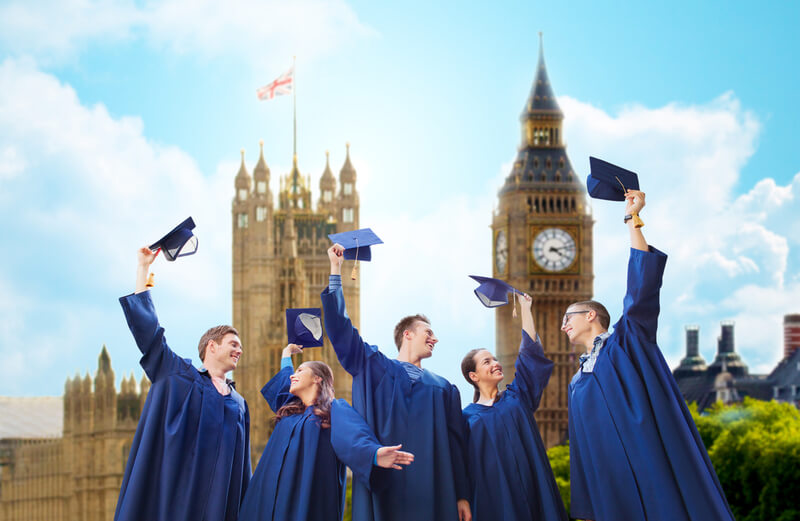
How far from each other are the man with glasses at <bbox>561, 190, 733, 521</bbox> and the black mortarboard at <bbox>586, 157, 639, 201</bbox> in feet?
0.56

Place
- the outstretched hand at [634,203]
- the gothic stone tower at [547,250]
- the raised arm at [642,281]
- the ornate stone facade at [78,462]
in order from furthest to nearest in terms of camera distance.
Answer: the gothic stone tower at [547,250], the ornate stone facade at [78,462], the outstretched hand at [634,203], the raised arm at [642,281]

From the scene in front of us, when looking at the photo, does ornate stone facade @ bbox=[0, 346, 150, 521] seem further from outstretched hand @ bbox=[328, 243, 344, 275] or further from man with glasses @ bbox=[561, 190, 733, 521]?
man with glasses @ bbox=[561, 190, 733, 521]

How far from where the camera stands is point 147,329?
9.75 m

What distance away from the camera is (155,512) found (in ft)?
31.9

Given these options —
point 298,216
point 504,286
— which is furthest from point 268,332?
point 504,286

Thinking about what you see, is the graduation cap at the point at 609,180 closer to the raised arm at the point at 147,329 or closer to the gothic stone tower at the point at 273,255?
the raised arm at the point at 147,329

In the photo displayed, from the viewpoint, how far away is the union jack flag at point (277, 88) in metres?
65.1

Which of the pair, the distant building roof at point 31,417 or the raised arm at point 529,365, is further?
the distant building roof at point 31,417

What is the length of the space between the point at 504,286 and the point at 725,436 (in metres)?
29.8

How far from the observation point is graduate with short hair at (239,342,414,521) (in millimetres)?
9586

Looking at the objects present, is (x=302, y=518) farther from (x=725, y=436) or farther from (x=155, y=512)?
(x=725, y=436)

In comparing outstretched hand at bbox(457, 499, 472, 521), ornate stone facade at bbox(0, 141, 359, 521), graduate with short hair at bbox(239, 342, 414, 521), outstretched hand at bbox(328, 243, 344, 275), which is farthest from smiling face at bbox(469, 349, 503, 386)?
ornate stone facade at bbox(0, 141, 359, 521)

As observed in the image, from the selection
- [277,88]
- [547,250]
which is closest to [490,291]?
[277,88]

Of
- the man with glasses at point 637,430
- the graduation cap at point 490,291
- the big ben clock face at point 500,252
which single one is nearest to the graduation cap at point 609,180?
the man with glasses at point 637,430
